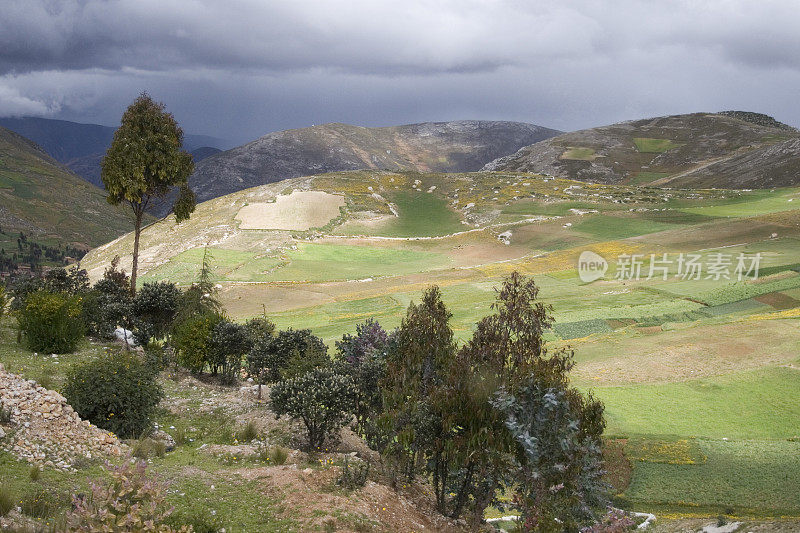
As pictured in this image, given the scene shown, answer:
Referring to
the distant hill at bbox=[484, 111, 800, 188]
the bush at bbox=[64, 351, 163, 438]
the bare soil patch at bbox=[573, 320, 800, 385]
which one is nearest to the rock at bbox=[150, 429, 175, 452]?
the bush at bbox=[64, 351, 163, 438]

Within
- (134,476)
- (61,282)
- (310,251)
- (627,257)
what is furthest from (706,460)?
(310,251)

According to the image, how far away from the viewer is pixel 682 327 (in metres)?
39.5

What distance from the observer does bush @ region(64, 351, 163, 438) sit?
16781 mm

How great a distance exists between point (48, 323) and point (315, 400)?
13.5 meters

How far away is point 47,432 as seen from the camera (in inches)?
560

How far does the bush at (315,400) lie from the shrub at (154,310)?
13824 millimetres

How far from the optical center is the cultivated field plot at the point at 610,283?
23422mm

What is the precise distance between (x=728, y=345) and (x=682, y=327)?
4.99m

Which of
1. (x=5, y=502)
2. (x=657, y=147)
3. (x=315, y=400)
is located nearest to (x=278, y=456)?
(x=315, y=400)

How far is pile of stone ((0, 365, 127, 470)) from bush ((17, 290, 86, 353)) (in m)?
6.76

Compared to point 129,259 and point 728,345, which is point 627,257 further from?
point 129,259

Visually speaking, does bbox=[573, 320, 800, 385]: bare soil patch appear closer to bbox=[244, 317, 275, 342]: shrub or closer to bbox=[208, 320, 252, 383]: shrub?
bbox=[244, 317, 275, 342]: shrub

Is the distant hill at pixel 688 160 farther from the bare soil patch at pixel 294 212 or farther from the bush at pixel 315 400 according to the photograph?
the bush at pixel 315 400

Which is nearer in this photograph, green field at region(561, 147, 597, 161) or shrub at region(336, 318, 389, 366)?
shrub at region(336, 318, 389, 366)
